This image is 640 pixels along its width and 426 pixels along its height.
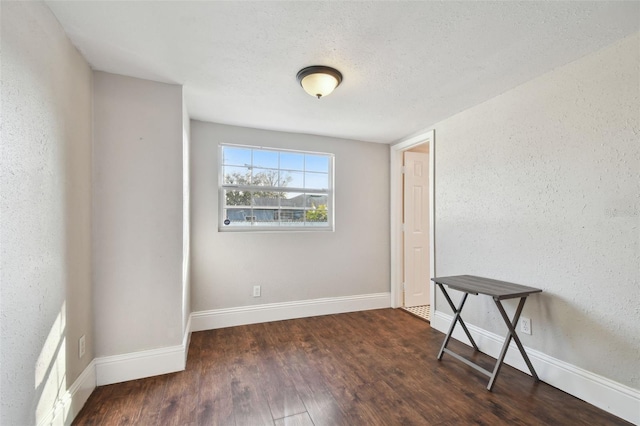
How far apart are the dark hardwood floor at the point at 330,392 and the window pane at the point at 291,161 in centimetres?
192

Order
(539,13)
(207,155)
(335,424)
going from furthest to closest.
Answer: (207,155)
(335,424)
(539,13)

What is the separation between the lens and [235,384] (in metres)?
1.96

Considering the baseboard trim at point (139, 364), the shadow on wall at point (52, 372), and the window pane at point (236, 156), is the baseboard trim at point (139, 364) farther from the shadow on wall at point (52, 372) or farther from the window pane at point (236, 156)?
the window pane at point (236, 156)

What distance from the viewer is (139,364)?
2018 mm

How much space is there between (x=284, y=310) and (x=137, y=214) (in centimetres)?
188

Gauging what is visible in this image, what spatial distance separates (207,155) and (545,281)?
3.20 metres

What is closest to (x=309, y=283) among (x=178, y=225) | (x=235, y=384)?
(x=235, y=384)

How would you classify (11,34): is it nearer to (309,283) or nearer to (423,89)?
(423,89)

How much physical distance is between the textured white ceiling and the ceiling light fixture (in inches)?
1.9

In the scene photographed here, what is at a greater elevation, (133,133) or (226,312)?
(133,133)

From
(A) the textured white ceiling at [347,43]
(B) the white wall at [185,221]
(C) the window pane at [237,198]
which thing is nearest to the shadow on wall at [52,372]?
(B) the white wall at [185,221]

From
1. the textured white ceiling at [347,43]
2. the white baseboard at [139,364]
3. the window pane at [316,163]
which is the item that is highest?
the textured white ceiling at [347,43]

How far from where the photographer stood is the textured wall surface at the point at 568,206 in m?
1.62

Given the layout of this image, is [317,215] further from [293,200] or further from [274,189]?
[274,189]
